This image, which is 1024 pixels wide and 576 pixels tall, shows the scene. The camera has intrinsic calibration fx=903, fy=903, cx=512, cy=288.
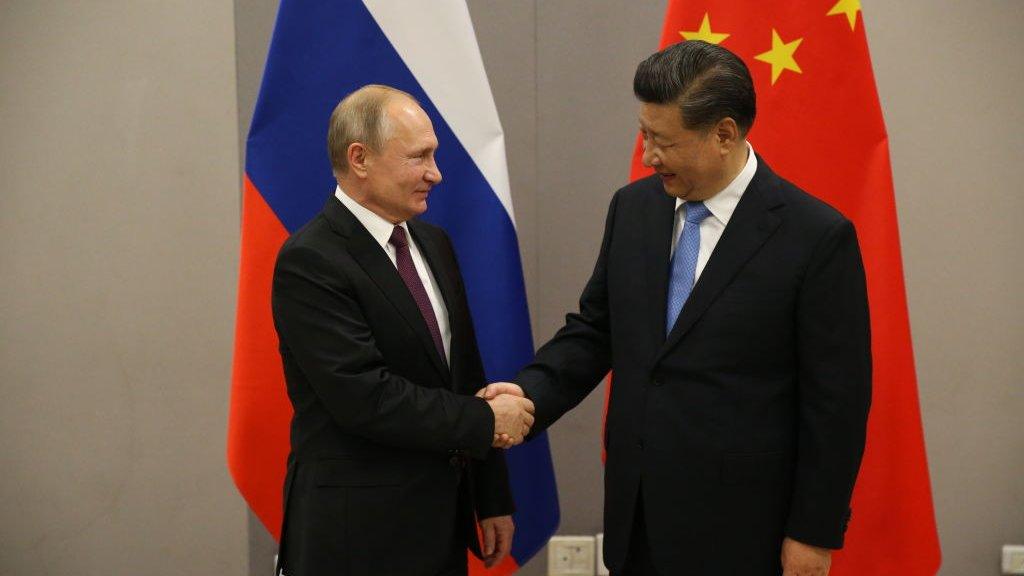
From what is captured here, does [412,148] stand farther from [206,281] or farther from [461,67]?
[206,281]

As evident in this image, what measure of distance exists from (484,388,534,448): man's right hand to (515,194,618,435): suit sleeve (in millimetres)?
64

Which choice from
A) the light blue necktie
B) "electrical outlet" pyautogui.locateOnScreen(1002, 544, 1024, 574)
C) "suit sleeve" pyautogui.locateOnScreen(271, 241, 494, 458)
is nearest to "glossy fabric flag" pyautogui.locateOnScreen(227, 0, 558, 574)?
"suit sleeve" pyautogui.locateOnScreen(271, 241, 494, 458)

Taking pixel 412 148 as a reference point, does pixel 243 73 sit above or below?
above

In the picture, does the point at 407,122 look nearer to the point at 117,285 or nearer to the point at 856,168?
the point at 856,168

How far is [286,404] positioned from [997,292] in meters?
2.00

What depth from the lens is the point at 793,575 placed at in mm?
1531

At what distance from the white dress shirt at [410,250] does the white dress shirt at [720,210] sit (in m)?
0.45

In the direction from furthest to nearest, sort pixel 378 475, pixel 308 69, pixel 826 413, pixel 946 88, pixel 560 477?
1. pixel 560 477
2. pixel 946 88
3. pixel 308 69
4. pixel 378 475
5. pixel 826 413

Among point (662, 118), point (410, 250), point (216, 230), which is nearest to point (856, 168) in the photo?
point (662, 118)

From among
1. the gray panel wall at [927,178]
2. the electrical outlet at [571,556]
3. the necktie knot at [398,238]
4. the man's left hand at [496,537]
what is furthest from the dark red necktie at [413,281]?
the electrical outlet at [571,556]

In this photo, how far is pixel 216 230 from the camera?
8.66 ft

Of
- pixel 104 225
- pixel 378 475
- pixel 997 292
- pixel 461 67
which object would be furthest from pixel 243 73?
pixel 997 292

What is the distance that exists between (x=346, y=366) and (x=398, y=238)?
0.96 feet

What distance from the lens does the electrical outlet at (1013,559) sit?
265 centimetres
